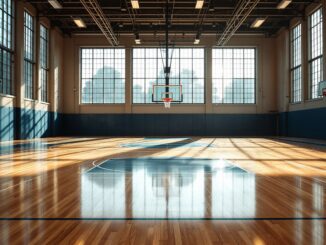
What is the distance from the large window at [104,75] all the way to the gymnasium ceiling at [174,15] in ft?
8.67

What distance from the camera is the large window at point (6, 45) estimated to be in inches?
904

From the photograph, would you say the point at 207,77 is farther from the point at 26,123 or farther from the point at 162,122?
the point at 26,123

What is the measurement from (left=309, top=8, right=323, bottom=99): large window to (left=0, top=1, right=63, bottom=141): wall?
2067cm

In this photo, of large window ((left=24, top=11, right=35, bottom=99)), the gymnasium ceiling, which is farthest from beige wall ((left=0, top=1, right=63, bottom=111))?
the gymnasium ceiling

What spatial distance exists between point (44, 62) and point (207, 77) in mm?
14558

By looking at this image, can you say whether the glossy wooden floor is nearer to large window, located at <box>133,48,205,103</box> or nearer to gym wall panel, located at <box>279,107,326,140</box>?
gym wall panel, located at <box>279,107,326,140</box>

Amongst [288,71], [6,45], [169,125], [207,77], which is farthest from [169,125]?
[6,45]

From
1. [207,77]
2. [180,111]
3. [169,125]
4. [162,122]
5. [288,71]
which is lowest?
[169,125]

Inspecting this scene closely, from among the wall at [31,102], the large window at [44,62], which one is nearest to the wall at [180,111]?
the wall at [31,102]

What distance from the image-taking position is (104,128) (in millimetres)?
34625

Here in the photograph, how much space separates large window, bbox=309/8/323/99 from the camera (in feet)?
83.5

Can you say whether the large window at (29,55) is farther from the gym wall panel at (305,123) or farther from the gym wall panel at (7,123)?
the gym wall panel at (305,123)

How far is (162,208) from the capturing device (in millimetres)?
5391

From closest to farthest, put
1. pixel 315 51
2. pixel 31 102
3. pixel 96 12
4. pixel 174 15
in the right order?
pixel 96 12 → pixel 315 51 → pixel 31 102 → pixel 174 15
